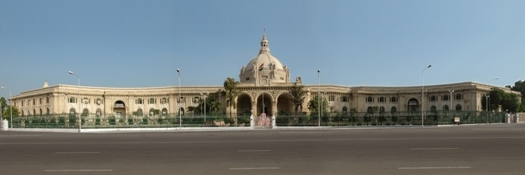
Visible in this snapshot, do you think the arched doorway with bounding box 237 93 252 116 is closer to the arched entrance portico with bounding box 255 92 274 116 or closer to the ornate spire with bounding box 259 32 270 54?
the arched entrance portico with bounding box 255 92 274 116

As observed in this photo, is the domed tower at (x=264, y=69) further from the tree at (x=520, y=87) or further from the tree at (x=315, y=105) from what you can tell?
the tree at (x=520, y=87)

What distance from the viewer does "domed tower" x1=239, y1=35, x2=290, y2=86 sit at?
11069 centimetres

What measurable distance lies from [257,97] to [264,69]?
53.4ft

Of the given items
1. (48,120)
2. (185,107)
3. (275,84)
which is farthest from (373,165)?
(185,107)

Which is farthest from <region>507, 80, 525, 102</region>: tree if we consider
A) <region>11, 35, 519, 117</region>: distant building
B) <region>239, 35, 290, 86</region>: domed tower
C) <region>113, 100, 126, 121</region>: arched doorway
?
<region>113, 100, 126, 121</region>: arched doorway

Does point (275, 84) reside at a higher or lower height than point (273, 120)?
higher

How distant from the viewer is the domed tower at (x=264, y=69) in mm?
110688

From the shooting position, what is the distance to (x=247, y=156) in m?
14.1

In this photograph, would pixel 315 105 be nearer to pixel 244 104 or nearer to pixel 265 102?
pixel 265 102

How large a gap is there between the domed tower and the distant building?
27 cm

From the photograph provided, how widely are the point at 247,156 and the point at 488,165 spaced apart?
6939 mm

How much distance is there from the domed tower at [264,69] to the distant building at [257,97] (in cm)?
27

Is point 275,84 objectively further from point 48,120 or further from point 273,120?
point 48,120

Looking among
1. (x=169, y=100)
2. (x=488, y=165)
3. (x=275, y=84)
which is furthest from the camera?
(x=169, y=100)
